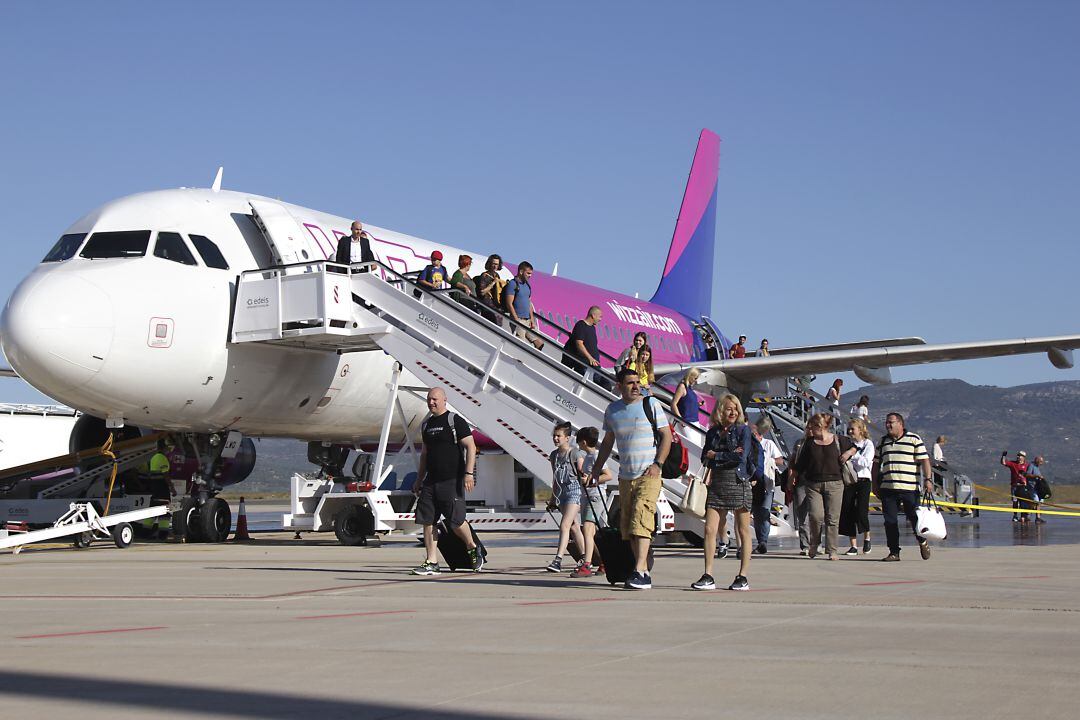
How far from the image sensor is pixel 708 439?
10.2 m

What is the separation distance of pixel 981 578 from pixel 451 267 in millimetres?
11157

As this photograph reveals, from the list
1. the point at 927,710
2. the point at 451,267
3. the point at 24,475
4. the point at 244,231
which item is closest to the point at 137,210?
the point at 244,231

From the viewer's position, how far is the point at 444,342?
1546 centimetres

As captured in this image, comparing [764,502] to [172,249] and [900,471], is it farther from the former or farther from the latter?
[172,249]

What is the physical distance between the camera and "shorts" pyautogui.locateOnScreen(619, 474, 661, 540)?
367 inches

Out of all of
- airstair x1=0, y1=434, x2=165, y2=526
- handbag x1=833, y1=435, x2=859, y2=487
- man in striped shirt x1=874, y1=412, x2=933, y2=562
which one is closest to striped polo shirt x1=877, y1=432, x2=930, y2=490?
man in striped shirt x1=874, y1=412, x2=933, y2=562

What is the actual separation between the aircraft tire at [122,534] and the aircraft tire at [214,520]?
3.02ft

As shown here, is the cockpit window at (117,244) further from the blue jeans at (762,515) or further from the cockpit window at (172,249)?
the blue jeans at (762,515)

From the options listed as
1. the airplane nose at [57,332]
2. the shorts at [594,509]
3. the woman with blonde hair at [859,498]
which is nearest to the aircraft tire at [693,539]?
the woman with blonde hair at [859,498]

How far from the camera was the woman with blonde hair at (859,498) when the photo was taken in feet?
47.5

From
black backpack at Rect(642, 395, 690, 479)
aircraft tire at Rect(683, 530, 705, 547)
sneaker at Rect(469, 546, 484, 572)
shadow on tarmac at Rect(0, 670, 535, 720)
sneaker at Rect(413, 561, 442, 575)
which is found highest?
black backpack at Rect(642, 395, 690, 479)

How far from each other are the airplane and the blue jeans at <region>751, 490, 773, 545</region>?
3.91 m

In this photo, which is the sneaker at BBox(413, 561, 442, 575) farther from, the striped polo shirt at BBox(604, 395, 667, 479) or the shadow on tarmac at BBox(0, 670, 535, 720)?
the shadow on tarmac at BBox(0, 670, 535, 720)

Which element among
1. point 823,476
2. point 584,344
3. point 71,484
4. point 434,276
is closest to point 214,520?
point 71,484
